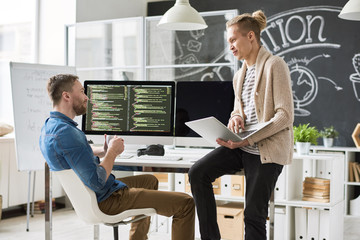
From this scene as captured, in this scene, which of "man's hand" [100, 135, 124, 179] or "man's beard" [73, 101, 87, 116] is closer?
"man's hand" [100, 135, 124, 179]

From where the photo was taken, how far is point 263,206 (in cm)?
245

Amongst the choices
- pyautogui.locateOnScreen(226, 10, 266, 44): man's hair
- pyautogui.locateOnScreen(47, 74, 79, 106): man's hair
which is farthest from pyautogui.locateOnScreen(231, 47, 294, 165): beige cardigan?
pyautogui.locateOnScreen(47, 74, 79, 106): man's hair

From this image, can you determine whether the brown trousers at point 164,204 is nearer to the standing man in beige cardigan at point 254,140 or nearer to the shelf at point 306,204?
the standing man in beige cardigan at point 254,140

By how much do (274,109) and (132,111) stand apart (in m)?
1.07

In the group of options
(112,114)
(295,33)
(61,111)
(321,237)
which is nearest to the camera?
(61,111)

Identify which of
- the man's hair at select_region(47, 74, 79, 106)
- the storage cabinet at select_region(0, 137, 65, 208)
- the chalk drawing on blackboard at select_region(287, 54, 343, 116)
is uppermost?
the chalk drawing on blackboard at select_region(287, 54, 343, 116)

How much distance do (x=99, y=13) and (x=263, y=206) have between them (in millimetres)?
4403

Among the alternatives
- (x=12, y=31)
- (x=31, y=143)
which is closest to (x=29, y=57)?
(x=12, y=31)

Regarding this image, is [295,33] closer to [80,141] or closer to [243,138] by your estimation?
[243,138]

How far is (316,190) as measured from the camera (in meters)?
3.79

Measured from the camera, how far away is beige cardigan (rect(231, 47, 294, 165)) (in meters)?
2.44

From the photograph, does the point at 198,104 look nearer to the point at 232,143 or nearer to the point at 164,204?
the point at 232,143

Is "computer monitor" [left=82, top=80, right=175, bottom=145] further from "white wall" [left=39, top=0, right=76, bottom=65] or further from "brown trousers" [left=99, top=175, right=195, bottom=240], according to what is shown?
"white wall" [left=39, top=0, right=76, bottom=65]

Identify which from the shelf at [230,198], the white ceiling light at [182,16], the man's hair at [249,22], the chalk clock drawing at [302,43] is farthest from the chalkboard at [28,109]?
the chalk clock drawing at [302,43]
